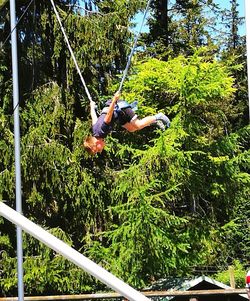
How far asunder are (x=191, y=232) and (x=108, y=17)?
2.79 m

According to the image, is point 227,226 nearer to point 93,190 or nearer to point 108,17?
point 93,190

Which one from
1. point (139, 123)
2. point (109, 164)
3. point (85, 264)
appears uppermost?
point (109, 164)

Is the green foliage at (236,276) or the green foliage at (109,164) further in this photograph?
the green foliage at (236,276)

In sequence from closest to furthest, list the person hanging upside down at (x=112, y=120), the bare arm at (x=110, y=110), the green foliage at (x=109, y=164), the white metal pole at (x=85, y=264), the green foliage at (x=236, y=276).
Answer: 1. the white metal pole at (x=85, y=264)
2. the bare arm at (x=110, y=110)
3. the person hanging upside down at (x=112, y=120)
4. the green foliage at (x=109, y=164)
5. the green foliage at (x=236, y=276)

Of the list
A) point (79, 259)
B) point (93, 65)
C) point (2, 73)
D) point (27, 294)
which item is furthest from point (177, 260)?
point (79, 259)

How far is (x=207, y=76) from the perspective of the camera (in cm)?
711

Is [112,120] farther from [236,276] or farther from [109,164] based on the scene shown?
[236,276]

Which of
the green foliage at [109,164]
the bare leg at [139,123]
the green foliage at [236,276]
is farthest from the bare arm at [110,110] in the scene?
the green foliage at [236,276]

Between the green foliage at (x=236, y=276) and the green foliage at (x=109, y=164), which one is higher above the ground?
the green foliage at (x=109, y=164)

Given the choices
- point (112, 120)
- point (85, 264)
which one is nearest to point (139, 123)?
point (112, 120)

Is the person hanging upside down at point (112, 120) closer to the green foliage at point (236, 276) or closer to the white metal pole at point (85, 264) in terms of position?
the white metal pole at point (85, 264)

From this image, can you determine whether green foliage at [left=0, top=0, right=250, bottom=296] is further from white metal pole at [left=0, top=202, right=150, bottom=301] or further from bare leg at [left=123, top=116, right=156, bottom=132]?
white metal pole at [left=0, top=202, right=150, bottom=301]

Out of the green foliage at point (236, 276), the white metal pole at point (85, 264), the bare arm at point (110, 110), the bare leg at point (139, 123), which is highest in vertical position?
the bare arm at point (110, 110)

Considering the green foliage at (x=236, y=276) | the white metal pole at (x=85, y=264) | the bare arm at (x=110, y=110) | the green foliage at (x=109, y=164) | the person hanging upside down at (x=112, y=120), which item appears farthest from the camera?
the green foliage at (x=236, y=276)
